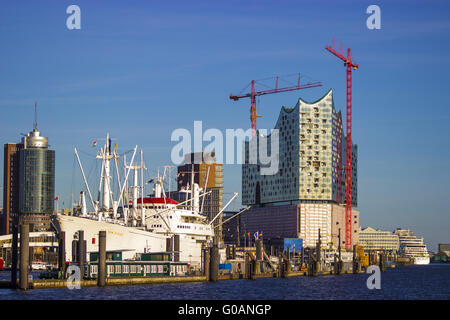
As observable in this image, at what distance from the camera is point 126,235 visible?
146 meters

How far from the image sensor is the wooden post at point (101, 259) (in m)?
92.6

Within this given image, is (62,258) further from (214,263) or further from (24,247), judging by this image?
(24,247)

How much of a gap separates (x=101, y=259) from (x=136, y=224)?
64588 millimetres

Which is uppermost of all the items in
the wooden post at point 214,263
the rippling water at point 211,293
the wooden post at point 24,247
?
the wooden post at point 24,247

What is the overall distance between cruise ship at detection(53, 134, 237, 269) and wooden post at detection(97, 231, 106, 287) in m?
38.6

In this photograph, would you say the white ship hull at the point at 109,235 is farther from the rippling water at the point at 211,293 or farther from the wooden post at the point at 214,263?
the rippling water at the point at 211,293

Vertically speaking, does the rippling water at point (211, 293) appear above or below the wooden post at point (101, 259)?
below

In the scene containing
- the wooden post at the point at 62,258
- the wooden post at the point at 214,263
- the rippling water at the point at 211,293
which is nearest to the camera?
the rippling water at the point at 211,293

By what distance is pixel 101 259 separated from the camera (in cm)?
9338

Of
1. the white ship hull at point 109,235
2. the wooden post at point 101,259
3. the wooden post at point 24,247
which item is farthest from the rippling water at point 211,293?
the white ship hull at point 109,235

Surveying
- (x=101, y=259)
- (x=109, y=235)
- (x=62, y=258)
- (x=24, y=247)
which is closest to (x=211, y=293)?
(x=101, y=259)

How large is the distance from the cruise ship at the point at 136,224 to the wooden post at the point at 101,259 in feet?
127

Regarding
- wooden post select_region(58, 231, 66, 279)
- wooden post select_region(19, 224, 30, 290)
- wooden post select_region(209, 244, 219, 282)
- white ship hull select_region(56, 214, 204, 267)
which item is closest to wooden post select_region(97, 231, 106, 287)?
wooden post select_region(19, 224, 30, 290)
